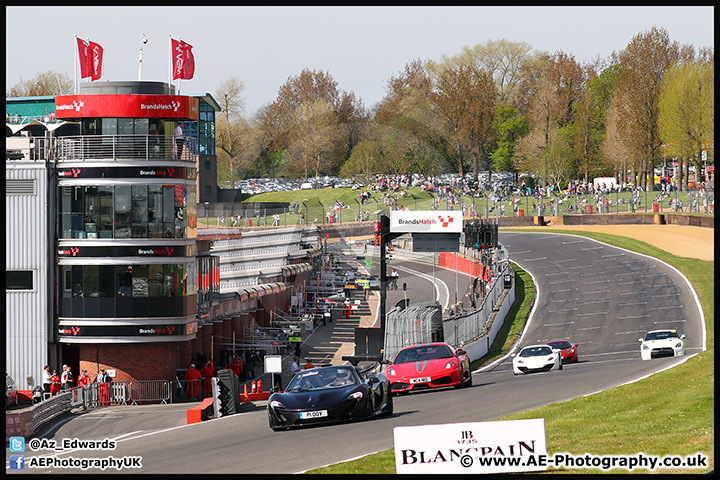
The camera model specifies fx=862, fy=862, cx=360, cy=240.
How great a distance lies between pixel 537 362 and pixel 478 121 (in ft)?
247

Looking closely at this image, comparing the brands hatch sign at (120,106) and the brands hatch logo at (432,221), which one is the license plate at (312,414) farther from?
the brands hatch logo at (432,221)

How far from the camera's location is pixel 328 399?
16.1 meters

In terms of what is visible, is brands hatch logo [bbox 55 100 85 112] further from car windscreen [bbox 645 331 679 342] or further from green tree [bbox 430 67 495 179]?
green tree [bbox 430 67 495 179]

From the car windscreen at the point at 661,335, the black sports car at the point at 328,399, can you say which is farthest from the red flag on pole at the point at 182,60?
the black sports car at the point at 328,399

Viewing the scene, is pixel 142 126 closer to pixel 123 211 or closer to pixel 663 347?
pixel 123 211

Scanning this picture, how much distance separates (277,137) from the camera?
98312 millimetres

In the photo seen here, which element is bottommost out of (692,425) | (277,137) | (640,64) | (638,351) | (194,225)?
(638,351)

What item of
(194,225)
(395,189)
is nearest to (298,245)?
(395,189)

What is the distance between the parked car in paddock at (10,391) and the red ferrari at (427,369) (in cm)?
1451

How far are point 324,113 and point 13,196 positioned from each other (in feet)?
199

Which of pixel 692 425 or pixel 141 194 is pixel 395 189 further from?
pixel 692 425

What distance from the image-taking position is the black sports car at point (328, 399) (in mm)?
16031

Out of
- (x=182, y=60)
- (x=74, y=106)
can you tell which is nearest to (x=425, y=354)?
(x=74, y=106)

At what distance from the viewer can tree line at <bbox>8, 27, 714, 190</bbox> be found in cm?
9100
